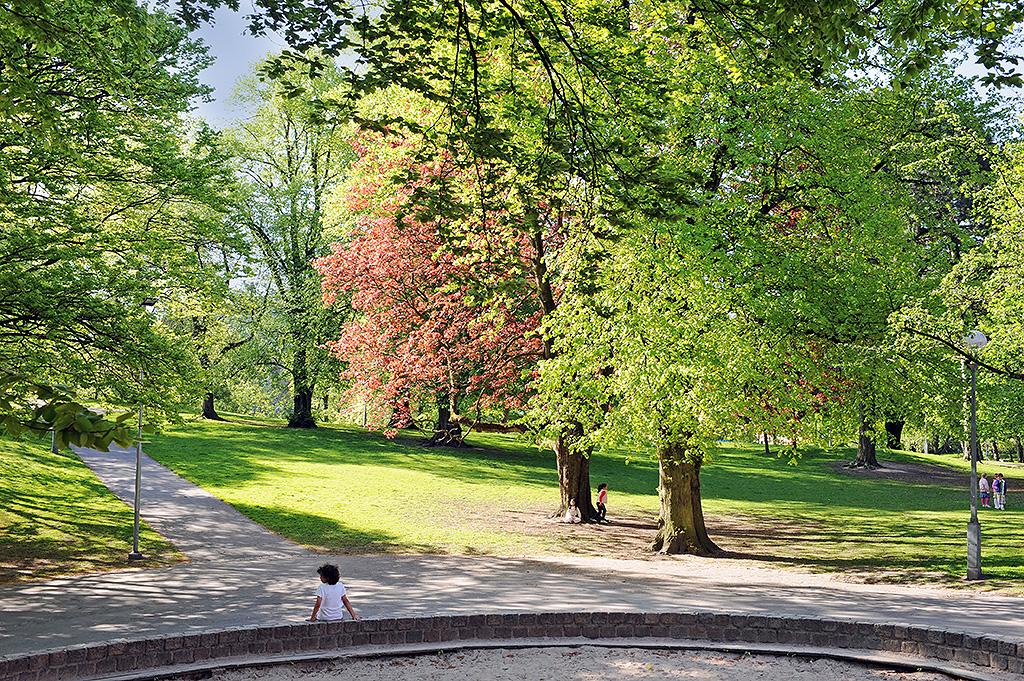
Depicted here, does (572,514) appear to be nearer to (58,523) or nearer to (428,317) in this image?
(428,317)

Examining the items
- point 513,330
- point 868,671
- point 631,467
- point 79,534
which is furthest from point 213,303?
point 631,467

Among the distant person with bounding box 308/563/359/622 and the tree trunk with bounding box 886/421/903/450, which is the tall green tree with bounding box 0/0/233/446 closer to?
the distant person with bounding box 308/563/359/622

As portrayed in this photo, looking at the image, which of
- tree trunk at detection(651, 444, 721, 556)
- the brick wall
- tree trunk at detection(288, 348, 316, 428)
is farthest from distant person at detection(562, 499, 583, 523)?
tree trunk at detection(288, 348, 316, 428)

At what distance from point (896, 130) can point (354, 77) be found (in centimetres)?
1951

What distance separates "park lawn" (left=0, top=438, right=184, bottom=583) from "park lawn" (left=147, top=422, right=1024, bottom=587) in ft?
11.5

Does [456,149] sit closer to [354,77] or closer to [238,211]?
[354,77]

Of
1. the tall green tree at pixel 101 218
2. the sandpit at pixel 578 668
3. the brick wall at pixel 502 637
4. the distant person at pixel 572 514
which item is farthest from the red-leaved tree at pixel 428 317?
the sandpit at pixel 578 668

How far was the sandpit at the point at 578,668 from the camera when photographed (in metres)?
11.1

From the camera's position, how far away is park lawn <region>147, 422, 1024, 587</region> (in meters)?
22.9

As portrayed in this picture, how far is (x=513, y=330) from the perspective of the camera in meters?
27.4

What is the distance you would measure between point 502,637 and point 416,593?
11.4 feet

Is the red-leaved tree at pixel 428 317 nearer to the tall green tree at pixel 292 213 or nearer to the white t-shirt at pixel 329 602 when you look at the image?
the tall green tree at pixel 292 213

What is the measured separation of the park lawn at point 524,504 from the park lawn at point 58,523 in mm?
3495

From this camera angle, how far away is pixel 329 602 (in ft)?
39.7
